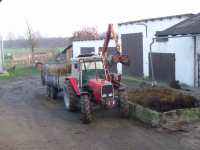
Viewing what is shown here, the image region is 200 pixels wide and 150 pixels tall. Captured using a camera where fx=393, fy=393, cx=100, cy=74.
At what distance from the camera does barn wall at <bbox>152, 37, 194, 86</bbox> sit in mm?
22438

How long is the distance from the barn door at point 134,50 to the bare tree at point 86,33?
2342 centimetres

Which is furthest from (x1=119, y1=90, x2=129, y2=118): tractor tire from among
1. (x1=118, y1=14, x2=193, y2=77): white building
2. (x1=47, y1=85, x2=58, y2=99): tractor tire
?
(x1=118, y1=14, x2=193, y2=77): white building

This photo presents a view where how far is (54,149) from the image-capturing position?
1096 cm

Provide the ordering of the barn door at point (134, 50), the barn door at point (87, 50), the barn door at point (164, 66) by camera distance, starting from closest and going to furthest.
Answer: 1. the barn door at point (164, 66)
2. the barn door at point (134, 50)
3. the barn door at point (87, 50)

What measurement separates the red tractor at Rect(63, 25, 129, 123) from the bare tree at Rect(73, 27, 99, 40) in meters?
39.2

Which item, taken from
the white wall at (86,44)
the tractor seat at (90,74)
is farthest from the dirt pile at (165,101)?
the white wall at (86,44)

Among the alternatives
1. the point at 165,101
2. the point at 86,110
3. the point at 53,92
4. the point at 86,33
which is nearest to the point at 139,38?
the point at 53,92

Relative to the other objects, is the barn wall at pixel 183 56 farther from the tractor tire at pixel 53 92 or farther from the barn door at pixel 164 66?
the tractor tire at pixel 53 92

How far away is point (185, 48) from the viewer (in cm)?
2298

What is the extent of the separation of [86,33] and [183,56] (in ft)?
118

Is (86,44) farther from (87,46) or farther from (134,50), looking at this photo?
(134,50)

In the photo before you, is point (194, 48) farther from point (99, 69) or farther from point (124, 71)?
point (124, 71)

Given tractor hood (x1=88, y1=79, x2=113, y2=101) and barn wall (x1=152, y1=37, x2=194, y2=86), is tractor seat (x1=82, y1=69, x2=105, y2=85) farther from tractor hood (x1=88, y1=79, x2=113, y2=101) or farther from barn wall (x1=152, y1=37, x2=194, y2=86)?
barn wall (x1=152, y1=37, x2=194, y2=86)

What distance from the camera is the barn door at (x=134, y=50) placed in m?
29.7
